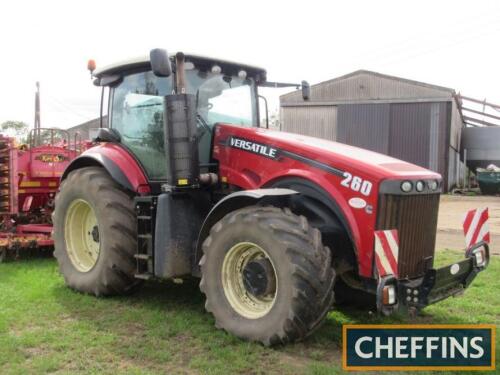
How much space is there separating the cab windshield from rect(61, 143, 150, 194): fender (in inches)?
3.4

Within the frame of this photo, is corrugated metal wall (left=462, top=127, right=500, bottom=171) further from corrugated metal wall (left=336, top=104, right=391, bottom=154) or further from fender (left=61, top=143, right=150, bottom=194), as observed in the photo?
fender (left=61, top=143, right=150, bottom=194)

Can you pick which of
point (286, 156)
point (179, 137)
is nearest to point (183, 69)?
point (179, 137)

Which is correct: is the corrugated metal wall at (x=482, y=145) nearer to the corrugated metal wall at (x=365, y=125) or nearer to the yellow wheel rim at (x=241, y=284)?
the corrugated metal wall at (x=365, y=125)

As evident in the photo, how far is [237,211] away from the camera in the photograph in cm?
431

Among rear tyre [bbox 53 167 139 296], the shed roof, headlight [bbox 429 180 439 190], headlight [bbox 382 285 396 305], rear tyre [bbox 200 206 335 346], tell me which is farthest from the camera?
the shed roof

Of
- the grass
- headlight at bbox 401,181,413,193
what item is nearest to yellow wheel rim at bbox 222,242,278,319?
the grass

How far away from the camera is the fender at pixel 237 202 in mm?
4207

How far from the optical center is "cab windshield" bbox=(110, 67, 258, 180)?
5.26 m

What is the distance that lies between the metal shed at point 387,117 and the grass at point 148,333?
20124 millimetres

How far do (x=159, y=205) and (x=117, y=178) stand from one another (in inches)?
28.0

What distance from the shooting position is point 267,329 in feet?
13.3

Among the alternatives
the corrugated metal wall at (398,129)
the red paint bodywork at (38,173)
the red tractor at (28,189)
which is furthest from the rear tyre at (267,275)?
the corrugated metal wall at (398,129)

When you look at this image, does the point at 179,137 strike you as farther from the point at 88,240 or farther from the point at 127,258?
the point at 88,240

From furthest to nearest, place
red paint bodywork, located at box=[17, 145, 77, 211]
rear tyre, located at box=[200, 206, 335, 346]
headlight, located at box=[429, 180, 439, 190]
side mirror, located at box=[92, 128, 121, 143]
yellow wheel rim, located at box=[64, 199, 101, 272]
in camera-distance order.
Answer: red paint bodywork, located at box=[17, 145, 77, 211], yellow wheel rim, located at box=[64, 199, 101, 272], side mirror, located at box=[92, 128, 121, 143], headlight, located at box=[429, 180, 439, 190], rear tyre, located at box=[200, 206, 335, 346]
